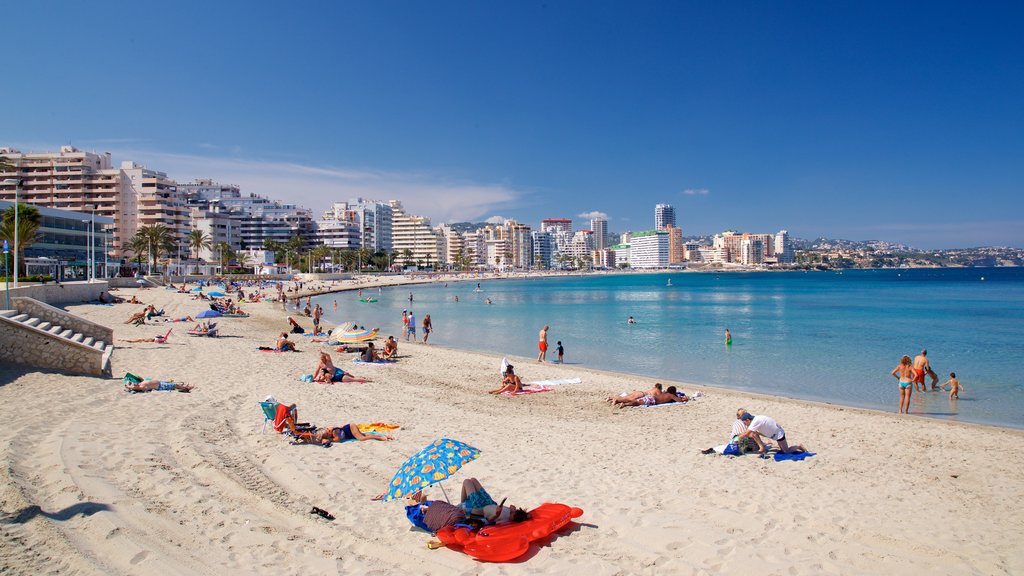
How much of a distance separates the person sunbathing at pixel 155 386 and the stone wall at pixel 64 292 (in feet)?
55.6

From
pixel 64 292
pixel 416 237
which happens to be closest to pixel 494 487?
pixel 64 292

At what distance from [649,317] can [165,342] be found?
1316 inches

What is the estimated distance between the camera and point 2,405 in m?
9.15

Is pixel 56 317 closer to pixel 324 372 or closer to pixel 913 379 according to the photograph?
pixel 324 372

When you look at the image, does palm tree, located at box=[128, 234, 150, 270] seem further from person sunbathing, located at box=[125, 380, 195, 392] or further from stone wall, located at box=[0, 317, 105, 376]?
person sunbathing, located at box=[125, 380, 195, 392]

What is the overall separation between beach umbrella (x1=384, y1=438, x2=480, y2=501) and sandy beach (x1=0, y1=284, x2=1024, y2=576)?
0.46 meters

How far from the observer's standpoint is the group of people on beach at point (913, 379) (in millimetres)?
13805

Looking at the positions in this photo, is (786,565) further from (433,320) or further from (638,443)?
(433,320)

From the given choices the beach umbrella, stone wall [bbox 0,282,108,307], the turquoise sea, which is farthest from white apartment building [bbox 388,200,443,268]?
the beach umbrella

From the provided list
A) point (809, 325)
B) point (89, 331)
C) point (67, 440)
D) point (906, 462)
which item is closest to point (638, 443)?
point (906, 462)

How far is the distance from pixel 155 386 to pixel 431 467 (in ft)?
28.0

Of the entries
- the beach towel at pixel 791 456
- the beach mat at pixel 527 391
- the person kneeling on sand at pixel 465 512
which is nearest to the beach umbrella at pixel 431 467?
the person kneeling on sand at pixel 465 512

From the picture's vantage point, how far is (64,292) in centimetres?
3086

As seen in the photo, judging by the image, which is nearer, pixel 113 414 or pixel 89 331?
pixel 113 414
